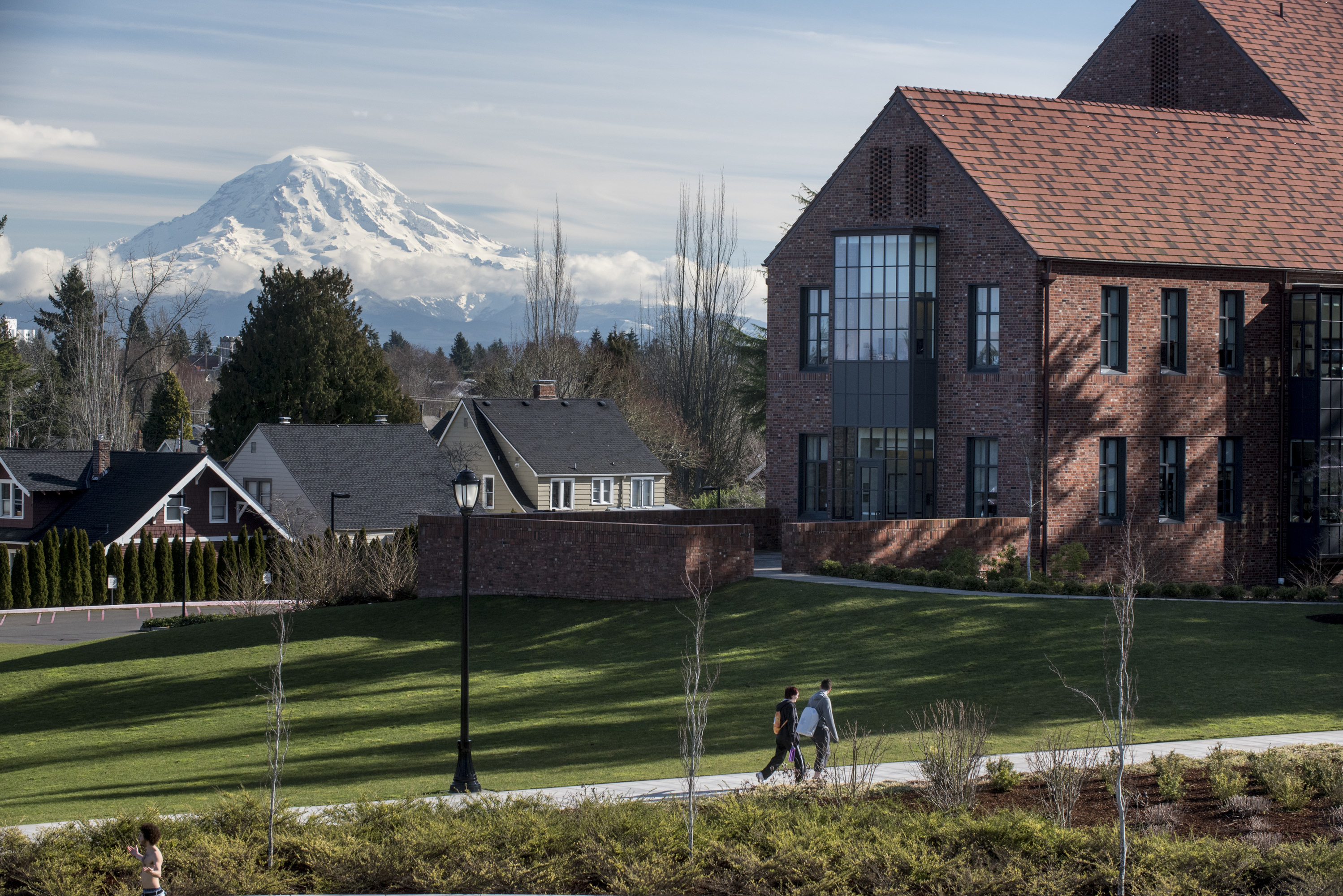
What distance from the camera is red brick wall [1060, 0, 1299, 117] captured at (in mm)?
37812

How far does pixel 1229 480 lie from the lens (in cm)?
3338

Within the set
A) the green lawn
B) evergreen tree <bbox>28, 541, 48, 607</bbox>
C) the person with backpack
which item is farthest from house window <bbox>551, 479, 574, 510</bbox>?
the person with backpack

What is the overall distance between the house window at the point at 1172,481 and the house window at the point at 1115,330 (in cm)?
243

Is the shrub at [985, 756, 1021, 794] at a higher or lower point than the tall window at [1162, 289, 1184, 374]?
lower

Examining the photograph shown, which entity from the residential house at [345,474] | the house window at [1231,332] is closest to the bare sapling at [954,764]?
the house window at [1231,332]

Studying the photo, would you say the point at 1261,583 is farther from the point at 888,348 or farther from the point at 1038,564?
the point at 888,348

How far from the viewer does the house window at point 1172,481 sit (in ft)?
106

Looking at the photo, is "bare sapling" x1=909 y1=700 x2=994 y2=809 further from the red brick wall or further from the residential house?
the residential house

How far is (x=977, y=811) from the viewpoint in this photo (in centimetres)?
1262

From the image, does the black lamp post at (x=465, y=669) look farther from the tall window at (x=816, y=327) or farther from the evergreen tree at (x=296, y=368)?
the evergreen tree at (x=296, y=368)

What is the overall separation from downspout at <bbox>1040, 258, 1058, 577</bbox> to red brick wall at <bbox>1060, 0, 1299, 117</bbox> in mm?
11919

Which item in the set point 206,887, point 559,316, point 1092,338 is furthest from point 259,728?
point 559,316

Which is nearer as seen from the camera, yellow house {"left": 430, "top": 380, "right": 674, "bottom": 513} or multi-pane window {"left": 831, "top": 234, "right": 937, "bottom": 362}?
multi-pane window {"left": 831, "top": 234, "right": 937, "bottom": 362}

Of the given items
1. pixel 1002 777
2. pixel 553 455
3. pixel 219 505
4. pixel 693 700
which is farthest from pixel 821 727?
pixel 553 455
